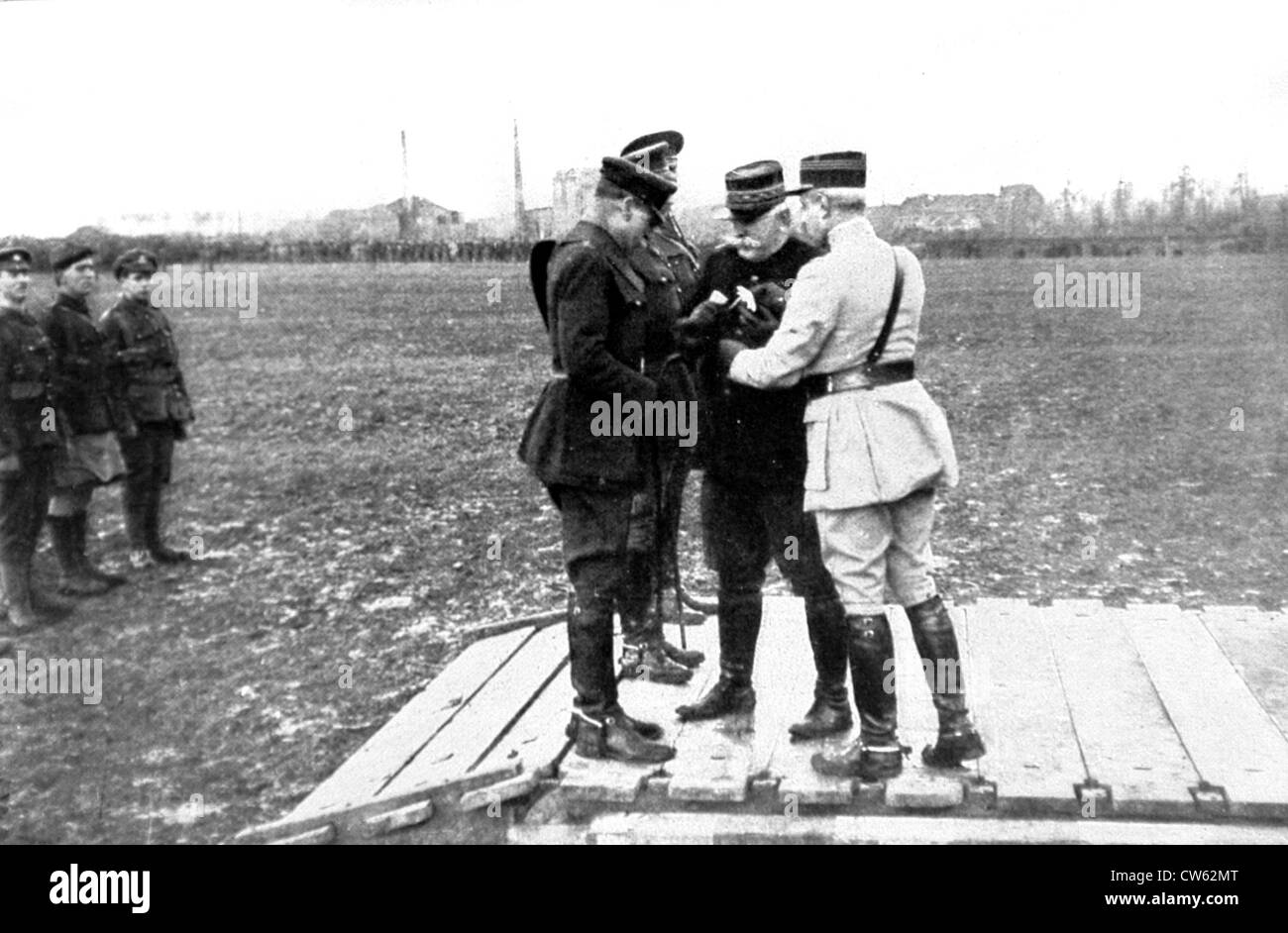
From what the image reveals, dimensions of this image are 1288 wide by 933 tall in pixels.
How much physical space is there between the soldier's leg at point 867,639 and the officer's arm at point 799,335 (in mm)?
386

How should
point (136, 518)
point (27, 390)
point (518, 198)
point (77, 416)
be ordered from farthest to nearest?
point (136, 518) < point (77, 416) < point (27, 390) < point (518, 198)

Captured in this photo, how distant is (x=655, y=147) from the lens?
3521 mm

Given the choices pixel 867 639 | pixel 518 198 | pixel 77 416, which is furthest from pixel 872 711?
pixel 77 416

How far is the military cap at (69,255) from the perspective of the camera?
4359 mm

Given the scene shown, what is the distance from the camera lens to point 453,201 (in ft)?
13.4

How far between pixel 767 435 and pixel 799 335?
38 cm

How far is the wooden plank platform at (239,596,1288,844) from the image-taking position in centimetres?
278

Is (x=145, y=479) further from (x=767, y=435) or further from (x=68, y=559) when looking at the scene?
(x=767, y=435)

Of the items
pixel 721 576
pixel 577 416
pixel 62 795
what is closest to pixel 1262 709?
pixel 721 576

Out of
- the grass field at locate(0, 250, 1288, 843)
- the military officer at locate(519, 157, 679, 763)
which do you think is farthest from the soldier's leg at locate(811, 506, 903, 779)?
the grass field at locate(0, 250, 1288, 843)

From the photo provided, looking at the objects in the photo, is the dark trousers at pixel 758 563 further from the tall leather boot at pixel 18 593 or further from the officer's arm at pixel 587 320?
the tall leather boot at pixel 18 593

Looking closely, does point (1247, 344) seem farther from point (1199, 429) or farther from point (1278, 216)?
point (1278, 216)

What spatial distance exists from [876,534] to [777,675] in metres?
0.82

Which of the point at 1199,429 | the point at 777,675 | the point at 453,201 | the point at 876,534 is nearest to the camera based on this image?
the point at 876,534
